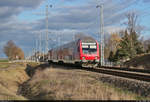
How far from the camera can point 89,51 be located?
26031 millimetres

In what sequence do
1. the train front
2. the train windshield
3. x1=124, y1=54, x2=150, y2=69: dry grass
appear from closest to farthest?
the train front → the train windshield → x1=124, y1=54, x2=150, y2=69: dry grass

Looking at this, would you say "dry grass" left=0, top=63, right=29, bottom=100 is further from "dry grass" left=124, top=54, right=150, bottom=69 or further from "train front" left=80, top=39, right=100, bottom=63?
"dry grass" left=124, top=54, right=150, bottom=69

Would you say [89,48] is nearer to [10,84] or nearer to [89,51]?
[89,51]

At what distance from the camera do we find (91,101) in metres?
8.44

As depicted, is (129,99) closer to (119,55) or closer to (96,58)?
(96,58)

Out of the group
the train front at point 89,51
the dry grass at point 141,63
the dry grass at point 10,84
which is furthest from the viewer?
the dry grass at point 141,63

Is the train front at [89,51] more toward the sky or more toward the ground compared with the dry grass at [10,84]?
more toward the sky

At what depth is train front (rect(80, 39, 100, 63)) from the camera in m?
25.3

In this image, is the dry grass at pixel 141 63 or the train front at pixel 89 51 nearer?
the train front at pixel 89 51

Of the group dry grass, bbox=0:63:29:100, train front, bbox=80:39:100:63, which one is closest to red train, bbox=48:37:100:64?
train front, bbox=80:39:100:63

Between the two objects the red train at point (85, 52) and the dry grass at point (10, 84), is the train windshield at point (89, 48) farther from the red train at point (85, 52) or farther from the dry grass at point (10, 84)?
the dry grass at point (10, 84)

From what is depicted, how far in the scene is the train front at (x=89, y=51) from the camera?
2528cm

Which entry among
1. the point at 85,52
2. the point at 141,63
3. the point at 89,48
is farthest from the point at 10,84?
the point at 141,63

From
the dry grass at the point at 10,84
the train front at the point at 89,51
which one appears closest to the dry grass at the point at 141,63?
the train front at the point at 89,51
